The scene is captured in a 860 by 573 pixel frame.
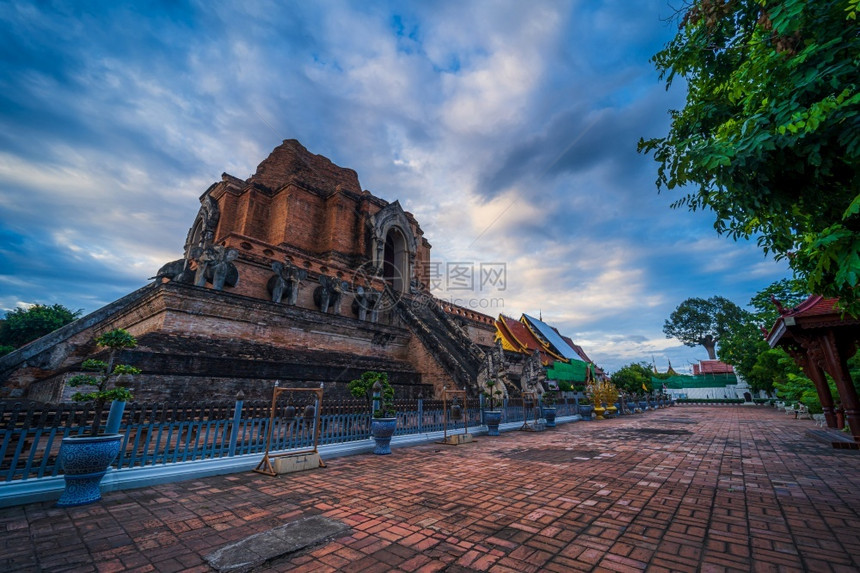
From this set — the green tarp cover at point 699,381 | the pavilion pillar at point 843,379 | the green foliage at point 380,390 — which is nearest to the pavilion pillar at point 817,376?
the pavilion pillar at point 843,379

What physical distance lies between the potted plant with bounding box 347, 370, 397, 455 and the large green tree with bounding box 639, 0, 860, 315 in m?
6.21

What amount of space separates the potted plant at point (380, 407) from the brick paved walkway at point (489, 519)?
1.21 m

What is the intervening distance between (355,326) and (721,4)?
12.4 m

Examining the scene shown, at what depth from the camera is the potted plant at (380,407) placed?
729cm

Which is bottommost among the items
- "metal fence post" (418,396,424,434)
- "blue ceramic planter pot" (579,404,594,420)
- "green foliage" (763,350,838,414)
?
"blue ceramic planter pot" (579,404,594,420)

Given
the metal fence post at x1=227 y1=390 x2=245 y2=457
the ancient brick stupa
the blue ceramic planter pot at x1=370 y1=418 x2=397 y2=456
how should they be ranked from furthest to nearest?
the ancient brick stupa → the blue ceramic planter pot at x1=370 y1=418 x2=397 y2=456 → the metal fence post at x1=227 y1=390 x2=245 y2=457

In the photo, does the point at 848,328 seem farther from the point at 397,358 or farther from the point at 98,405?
the point at 98,405

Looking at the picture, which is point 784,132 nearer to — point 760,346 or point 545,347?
point 545,347

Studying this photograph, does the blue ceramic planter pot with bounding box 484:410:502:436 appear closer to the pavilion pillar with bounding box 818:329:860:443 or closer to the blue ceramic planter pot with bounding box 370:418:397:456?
the blue ceramic planter pot with bounding box 370:418:397:456

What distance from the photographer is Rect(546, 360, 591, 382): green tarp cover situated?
23.4 metres

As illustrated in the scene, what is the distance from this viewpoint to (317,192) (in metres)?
20.0

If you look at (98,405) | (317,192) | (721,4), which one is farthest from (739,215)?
(317,192)

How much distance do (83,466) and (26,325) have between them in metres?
29.6

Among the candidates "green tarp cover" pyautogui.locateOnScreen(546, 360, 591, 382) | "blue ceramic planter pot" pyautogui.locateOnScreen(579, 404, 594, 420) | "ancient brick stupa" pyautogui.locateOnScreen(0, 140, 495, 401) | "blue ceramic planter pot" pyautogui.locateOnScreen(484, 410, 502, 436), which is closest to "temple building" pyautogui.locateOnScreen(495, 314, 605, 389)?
"green tarp cover" pyautogui.locateOnScreen(546, 360, 591, 382)
